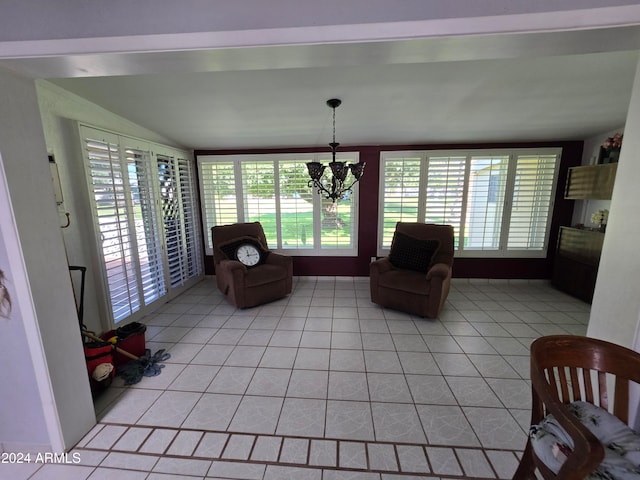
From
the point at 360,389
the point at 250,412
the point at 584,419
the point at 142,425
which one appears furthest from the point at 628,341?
the point at 142,425

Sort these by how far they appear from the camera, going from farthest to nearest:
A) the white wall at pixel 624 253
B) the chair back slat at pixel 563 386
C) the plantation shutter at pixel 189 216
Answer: the plantation shutter at pixel 189 216 → the white wall at pixel 624 253 → the chair back slat at pixel 563 386

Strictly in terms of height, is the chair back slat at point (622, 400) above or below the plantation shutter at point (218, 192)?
below

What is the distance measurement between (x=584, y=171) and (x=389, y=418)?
3.65m

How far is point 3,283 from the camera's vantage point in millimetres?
1206

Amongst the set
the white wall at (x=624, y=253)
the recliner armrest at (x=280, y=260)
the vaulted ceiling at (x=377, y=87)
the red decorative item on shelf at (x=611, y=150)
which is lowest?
the recliner armrest at (x=280, y=260)

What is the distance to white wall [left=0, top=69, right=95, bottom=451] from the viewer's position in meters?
1.14

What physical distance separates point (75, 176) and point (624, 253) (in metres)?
3.61

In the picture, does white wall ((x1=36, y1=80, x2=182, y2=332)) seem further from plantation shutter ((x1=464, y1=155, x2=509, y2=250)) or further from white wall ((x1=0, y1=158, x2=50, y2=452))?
plantation shutter ((x1=464, y1=155, x2=509, y2=250))

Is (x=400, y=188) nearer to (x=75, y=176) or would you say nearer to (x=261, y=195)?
(x=261, y=195)

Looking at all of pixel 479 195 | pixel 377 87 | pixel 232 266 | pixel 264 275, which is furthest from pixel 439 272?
pixel 232 266

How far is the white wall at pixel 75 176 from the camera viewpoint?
195 cm

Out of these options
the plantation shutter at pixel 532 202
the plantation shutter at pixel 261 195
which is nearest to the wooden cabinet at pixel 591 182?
the plantation shutter at pixel 532 202

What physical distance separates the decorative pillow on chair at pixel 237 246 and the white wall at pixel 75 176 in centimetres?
126

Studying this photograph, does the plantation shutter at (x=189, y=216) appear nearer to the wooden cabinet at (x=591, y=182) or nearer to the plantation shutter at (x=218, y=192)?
the plantation shutter at (x=218, y=192)
